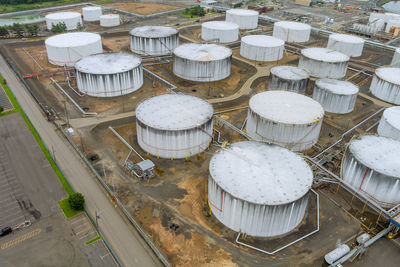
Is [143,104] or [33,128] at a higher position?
[143,104]

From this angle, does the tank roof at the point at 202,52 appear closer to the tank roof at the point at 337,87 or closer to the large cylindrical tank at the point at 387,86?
the tank roof at the point at 337,87

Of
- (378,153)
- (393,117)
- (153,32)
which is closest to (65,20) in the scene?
(153,32)

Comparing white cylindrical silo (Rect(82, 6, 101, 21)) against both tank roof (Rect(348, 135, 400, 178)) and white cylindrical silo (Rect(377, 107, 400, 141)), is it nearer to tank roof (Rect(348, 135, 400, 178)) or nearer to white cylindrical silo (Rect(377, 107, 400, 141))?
white cylindrical silo (Rect(377, 107, 400, 141))

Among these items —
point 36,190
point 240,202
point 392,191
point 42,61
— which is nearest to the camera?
point 240,202

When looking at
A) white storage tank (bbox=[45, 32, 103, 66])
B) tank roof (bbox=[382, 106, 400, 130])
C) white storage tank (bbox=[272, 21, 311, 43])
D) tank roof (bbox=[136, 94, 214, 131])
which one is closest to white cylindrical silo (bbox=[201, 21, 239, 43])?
white storage tank (bbox=[272, 21, 311, 43])

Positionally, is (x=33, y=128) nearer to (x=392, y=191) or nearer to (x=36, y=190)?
(x=36, y=190)

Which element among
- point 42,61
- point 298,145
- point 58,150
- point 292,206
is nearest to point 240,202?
point 292,206
